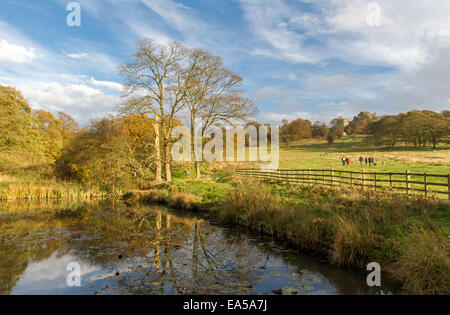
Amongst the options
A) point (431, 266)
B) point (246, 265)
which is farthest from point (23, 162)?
point (431, 266)

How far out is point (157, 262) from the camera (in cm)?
765

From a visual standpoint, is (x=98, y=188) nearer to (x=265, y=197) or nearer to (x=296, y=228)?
(x=265, y=197)

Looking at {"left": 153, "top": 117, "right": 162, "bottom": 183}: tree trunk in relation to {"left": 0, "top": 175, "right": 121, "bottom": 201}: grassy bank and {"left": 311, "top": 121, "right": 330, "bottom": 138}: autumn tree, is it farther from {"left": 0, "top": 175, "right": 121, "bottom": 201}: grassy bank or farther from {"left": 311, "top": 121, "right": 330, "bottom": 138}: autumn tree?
{"left": 311, "top": 121, "right": 330, "bottom": 138}: autumn tree

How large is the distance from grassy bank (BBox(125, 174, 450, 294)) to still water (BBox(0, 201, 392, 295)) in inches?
21.1

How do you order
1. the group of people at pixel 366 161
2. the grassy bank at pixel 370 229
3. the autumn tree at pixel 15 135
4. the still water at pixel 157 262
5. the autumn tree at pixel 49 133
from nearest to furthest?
the grassy bank at pixel 370 229 < the still water at pixel 157 262 < the autumn tree at pixel 15 135 < the group of people at pixel 366 161 < the autumn tree at pixel 49 133

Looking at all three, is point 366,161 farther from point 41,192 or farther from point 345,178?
point 41,192

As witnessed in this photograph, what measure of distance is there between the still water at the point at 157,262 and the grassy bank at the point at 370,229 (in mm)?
536

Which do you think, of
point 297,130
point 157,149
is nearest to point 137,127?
point 157,149

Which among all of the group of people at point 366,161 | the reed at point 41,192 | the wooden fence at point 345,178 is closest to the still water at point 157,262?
the wooden fence at point 345,178

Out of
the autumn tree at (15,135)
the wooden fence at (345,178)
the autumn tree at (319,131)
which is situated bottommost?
the wooden fence at (345,178)

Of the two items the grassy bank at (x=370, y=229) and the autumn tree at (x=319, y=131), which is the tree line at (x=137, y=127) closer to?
the grassy bank at (x=370, y=229)

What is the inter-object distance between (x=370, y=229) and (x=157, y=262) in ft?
19.5

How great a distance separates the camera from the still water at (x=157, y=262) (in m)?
6.10

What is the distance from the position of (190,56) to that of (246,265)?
70.9ft
